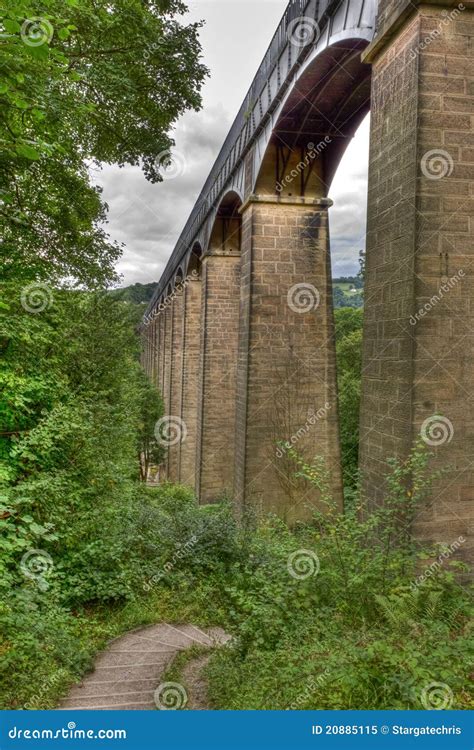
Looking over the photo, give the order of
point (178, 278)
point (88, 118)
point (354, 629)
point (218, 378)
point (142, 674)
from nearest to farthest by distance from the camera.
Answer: point (354, 629) < point (142, 674) < point (88, 118) < point (218, 378) < point (178, 278)

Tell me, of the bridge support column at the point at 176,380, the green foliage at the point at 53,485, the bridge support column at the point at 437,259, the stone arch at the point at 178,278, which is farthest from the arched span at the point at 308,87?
the stone arch at the point at 178,278

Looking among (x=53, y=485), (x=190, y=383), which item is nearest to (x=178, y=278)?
(x=190, y=383)

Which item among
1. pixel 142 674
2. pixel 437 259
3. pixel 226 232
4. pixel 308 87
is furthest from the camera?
pixel 226 232

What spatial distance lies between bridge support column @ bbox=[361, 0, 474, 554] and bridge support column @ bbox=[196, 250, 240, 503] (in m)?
10.6

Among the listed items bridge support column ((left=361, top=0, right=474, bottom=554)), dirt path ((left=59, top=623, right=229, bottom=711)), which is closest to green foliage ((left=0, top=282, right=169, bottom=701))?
dirt path ((left=59, top=623, right=229, bottom=711))

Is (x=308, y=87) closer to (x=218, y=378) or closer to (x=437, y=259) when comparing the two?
(x=437, y=259)

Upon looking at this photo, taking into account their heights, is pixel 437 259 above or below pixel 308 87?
below

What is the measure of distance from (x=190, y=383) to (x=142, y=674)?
16233 mm

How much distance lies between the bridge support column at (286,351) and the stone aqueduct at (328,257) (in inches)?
1.2

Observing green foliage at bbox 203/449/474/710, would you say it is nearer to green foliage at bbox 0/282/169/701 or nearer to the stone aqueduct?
the stone aqueduct

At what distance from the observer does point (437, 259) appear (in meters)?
4.23

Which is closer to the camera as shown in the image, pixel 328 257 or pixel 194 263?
pixel 328 257

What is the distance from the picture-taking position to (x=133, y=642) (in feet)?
18.7

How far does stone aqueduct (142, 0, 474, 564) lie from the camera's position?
424 cm
